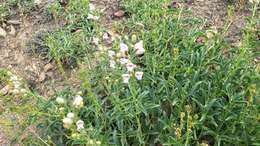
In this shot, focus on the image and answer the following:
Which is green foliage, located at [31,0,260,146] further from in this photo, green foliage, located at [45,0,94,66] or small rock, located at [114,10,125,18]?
small rock, located at [114,10,125,18]

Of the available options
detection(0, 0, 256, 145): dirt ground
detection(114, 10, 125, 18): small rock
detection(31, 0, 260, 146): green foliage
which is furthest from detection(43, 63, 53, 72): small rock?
detection(114, 10, 125, 18): small rock

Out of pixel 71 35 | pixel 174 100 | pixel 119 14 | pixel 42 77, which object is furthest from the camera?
pixel 119 14

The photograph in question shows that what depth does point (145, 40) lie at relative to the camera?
11.2ft

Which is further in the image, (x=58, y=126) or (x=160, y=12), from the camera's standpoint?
(x=160, y=12)

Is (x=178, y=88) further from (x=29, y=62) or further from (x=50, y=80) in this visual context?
(x=29, y=62)

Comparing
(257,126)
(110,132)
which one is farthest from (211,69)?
(110,132)

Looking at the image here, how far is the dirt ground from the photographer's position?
377cm

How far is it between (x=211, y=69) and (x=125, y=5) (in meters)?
1.30

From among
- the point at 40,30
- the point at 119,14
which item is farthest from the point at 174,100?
the point at 40,30

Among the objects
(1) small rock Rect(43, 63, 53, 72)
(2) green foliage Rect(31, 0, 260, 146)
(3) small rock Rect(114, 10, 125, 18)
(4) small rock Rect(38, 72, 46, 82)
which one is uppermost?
(3) small rock Rect(114, 10, 125, 18)

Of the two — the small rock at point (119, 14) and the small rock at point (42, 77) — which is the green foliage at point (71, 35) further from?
the small rock at point (119, 14)

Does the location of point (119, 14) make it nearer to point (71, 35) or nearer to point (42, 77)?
point (71, 35)

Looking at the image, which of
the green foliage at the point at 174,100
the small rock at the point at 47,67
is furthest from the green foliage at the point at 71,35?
the green foliage at the point at 174,100

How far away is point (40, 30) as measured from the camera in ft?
13.7
